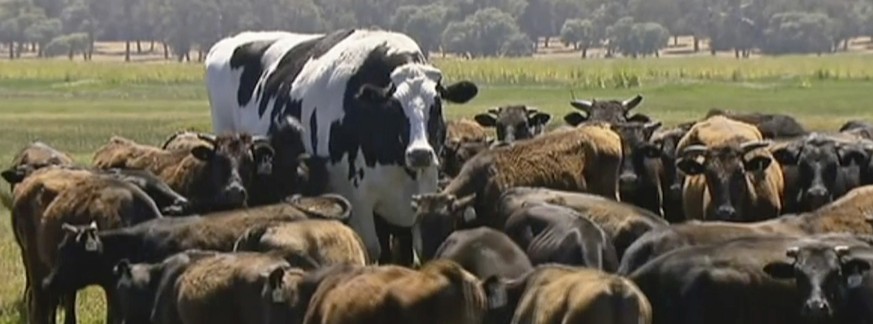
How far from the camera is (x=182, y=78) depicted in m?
96.2

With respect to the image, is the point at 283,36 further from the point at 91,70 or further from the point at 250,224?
the point at 91,70

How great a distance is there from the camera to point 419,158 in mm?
17453

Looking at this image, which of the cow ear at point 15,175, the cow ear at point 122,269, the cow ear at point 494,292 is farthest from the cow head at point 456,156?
the cow ear at point 494,292

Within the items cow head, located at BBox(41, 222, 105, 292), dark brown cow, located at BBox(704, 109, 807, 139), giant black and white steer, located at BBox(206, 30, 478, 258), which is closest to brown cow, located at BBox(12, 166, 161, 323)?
cow head, located at BBox(41, 222, 105, 292)

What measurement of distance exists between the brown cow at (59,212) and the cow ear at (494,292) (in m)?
4.18

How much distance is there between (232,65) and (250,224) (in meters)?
7.19

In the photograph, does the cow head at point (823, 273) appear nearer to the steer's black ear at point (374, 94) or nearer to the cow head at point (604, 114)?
the steer's black ear at point (374, 94)

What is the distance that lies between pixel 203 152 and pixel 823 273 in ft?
23.5

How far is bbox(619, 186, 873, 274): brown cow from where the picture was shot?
1412 cm

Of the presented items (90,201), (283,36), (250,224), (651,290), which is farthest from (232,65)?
(651,290)

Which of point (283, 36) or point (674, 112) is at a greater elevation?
point (283, 36)

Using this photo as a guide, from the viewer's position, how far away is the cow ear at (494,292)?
12.3m

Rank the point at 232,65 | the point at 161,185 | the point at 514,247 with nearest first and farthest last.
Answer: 1. the point at 514,247
2. the point at 161,185
3. the point at 232,65

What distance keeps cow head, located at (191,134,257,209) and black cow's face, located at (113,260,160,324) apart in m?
3.26
